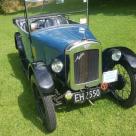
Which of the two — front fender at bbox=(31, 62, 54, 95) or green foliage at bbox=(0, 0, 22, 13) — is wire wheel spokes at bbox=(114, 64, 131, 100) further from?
green foliage at bbox=(0, 0, 22, 13)

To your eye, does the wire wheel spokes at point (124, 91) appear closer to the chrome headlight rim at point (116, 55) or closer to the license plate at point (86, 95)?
the chrome headlight rim at point (116, 55)

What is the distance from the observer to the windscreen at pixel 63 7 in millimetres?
6112

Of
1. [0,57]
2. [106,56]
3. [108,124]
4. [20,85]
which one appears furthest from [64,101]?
[0,57]

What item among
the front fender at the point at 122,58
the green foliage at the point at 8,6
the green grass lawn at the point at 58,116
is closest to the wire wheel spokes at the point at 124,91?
the green grass lawn at the point at 58,116

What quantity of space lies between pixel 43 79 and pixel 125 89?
6.14ft

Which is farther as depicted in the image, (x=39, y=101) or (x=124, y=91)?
(x=124, y=91)

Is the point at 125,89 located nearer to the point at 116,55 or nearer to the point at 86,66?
the point at 116,55

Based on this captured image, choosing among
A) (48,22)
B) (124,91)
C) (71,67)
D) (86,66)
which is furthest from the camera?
(48,22)

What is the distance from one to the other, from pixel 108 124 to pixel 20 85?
2.53 meters

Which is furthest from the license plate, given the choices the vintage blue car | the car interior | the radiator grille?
the car interior

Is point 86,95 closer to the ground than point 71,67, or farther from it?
closer to the ground

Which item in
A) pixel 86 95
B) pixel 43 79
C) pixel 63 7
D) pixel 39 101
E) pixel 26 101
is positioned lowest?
pixel 26 101

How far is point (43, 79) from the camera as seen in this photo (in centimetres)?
484

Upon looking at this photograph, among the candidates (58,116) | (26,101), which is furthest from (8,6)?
(58,116)
